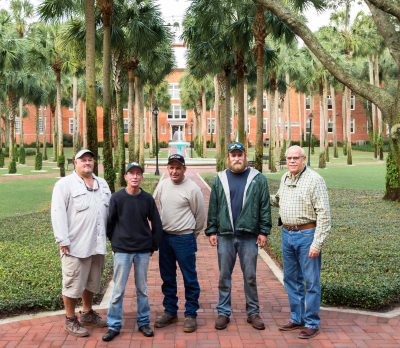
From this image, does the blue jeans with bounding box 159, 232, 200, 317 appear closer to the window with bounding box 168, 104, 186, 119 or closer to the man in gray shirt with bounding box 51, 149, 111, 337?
the man in gray shirt with bounding box 51, 149, 111, 337

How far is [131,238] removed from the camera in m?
A: 4.82

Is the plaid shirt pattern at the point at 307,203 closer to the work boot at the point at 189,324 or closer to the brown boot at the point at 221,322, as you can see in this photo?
the brown boot at the point at 221,322

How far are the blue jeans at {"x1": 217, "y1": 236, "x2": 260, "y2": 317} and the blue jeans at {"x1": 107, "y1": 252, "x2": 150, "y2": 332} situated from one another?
2.35ft

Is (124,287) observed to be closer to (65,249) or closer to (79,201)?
(65,249)

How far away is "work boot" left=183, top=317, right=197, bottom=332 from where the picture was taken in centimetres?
489

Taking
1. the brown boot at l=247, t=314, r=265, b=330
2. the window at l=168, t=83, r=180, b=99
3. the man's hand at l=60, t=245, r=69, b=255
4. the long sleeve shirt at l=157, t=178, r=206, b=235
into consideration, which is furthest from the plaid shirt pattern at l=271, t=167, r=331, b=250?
the window at l=168, t=83, r=180, b=99

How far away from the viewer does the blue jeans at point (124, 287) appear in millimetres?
4801

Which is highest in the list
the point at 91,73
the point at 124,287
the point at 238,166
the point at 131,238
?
the point at 91,73

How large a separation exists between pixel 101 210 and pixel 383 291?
10.1 feet

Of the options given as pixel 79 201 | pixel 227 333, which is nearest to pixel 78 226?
pixel 79 201

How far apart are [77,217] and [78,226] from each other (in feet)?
0.26

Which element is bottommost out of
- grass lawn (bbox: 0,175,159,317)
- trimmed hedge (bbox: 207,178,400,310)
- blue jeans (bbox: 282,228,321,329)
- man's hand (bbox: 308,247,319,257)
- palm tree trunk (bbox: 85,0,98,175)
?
trimmed hedge (bbox: 207,178,400,310)

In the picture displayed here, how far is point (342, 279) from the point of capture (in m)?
6.21

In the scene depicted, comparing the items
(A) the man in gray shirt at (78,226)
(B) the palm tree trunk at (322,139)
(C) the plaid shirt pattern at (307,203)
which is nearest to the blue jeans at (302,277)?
(C) the plaid shirt pattern at (307,203)
